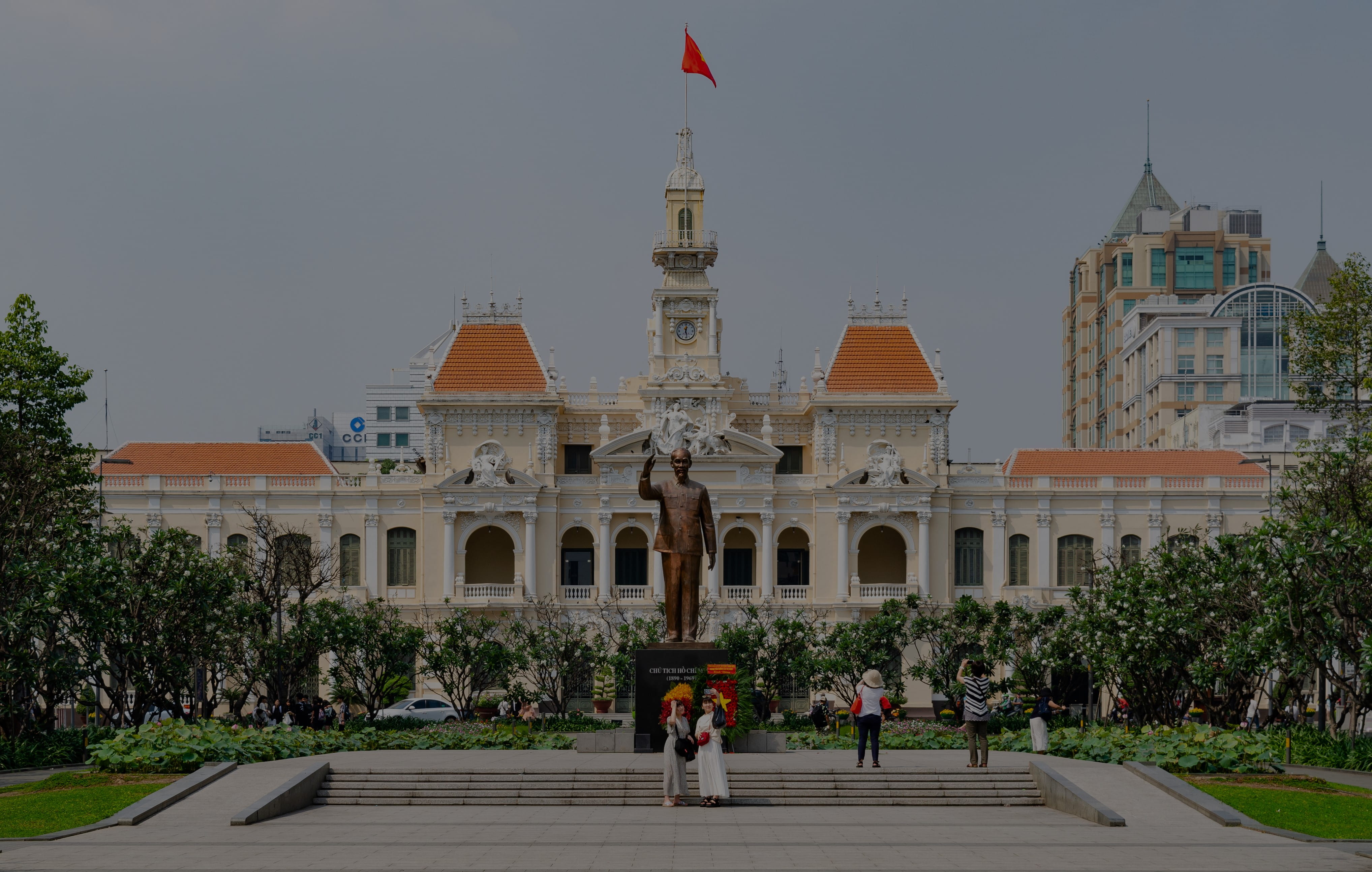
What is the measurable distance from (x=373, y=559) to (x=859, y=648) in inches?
1002

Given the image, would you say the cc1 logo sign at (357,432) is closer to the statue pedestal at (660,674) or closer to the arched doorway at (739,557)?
the arched doorway at (739,557)

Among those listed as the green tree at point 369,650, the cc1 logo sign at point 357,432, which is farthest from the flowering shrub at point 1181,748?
the cc1 logo sign at point 357,432

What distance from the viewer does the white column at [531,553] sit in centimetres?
6681

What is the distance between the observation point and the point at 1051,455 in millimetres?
71938

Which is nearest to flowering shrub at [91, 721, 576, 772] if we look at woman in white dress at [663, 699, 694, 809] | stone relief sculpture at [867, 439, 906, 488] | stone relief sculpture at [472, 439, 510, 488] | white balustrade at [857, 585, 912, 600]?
woman in white dress at [663, 699, 694, 809]

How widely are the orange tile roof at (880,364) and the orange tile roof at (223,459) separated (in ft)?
74.2

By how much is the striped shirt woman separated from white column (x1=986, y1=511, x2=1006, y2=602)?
40.3 m

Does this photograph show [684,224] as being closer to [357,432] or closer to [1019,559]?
[1019,559]

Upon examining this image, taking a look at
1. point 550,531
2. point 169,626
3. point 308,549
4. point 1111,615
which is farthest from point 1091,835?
point 550,531

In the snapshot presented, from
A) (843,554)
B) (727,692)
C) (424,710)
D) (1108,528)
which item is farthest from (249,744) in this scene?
(1108,528)

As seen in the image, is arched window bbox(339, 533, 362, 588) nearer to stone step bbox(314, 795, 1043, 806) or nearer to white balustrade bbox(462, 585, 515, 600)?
white balustrade bbox(462, 585, 515, 600)

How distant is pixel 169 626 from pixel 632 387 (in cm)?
3251

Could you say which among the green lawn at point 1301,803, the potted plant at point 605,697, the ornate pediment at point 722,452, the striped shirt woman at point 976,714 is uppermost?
the ornate pediment at point 722,452

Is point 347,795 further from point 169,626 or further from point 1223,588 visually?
point 1223,588
